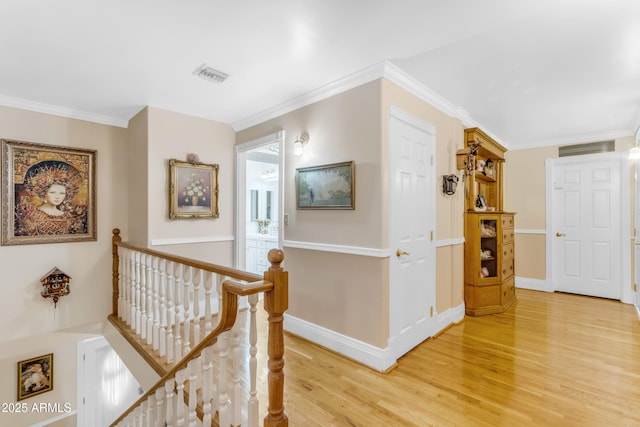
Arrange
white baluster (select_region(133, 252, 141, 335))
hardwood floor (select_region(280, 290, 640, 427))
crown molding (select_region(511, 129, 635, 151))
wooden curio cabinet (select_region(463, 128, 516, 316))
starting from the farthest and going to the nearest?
1. crown molding (select_region(511, 129, 635, 151))
2. wooden curio cabinet (select_region(463, 128, 516, 316))
3. white baluster (select_region(133, 252, 141, 335))
4. hardwood floor (select_region(280, 290, 640, 427))

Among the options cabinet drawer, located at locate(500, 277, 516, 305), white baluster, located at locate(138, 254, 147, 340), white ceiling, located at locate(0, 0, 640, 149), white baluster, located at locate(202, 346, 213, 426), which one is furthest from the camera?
cabinet drawer, located at locate(500, 277, 516, 305)

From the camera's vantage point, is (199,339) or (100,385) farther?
(100,385)

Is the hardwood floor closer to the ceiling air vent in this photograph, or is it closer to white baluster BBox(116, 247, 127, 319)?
white baluster BBox(116, 247, 127, 319)

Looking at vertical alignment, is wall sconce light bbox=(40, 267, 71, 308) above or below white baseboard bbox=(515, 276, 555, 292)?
above

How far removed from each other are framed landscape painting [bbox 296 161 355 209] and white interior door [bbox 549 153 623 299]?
13.5 ft

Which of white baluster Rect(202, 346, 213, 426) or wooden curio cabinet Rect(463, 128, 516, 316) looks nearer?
white baluster Rect(202, 346, 213, 426)

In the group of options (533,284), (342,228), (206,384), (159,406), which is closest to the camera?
(206,384)

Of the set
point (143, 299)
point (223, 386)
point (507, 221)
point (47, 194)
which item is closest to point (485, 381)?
point (223, 386)

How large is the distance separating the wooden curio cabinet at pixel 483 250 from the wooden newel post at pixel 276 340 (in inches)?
117

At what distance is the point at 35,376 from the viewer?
310 cm

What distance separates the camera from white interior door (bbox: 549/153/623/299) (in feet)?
13.9

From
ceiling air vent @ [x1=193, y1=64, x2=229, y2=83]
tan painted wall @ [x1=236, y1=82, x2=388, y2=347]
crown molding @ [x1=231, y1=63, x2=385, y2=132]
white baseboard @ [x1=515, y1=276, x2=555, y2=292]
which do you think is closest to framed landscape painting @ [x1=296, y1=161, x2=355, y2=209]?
tan painted wall @ [x1=236, y1=82, x2=388, y2=347]

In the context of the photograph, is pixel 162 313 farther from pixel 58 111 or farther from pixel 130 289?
pixel 58 111

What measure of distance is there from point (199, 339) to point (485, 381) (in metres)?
2.13
